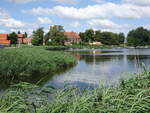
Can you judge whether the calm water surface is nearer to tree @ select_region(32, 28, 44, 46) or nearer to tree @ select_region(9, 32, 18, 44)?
tree @ select_region(32, 28, 44, 46)

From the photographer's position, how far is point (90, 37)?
8988 cm

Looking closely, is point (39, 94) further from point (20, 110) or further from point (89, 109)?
point (89, 109)

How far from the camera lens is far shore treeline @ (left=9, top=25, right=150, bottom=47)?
6744 cm

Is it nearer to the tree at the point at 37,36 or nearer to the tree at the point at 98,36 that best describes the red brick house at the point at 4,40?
the tree at the point at 37,36

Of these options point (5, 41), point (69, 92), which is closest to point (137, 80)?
point (69, 92)

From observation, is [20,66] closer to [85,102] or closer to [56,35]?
[85,102]

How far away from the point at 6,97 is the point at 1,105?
0.23m

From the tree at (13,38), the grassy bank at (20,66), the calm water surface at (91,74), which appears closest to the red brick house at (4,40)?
the tree at (13,38)

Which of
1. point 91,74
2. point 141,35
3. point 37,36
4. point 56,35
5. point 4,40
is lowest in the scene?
point 91,74

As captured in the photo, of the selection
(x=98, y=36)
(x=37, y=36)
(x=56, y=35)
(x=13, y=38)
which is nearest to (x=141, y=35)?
(x=98, y=36)

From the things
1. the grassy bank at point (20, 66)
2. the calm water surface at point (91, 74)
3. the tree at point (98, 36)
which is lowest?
the calm water surface at point (91, 74)

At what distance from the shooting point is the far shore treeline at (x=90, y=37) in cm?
6744

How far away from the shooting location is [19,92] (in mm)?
4227

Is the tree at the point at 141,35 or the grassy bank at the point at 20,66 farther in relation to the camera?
the tree at the point at 141,35
